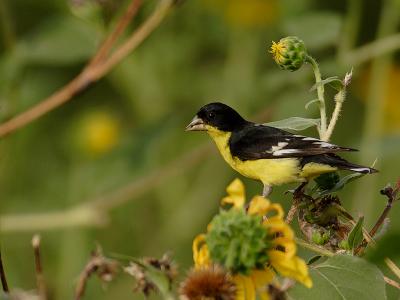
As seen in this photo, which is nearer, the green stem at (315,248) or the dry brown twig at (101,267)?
the dry brown twig at (101,267)

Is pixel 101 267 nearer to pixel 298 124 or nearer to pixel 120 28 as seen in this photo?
pixel 298 124

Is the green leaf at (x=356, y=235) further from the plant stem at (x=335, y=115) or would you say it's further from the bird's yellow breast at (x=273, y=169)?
the bird's yellow breast at (x=273, y=169)

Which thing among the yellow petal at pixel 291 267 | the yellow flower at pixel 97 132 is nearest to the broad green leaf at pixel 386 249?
the yellow petal at pixel 291 267

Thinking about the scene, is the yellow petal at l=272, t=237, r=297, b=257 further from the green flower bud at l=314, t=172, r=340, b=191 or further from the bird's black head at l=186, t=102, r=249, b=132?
the bird's black head at l=186, t=102, r=249, b=132

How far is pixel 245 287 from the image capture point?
1266mm

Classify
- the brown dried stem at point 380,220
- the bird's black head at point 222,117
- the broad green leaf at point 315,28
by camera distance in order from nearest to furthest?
the brown dried stem at point 380,220
the bird's black head at point 222,117
the broad green leaf at point 315,28

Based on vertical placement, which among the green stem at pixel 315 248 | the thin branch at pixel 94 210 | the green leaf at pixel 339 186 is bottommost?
the thin branch at pixel 94 210

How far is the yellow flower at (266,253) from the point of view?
1221mm

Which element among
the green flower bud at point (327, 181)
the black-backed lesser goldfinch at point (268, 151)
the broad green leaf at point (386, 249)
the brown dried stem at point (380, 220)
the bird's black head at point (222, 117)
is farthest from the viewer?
the bird's black head at point (222, 117)

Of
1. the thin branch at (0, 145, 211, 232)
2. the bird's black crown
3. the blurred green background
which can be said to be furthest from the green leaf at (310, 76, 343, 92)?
the thin branch at (0, 145, 211, 232)

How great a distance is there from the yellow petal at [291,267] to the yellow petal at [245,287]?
0.04 m

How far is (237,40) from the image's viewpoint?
11.5 feet

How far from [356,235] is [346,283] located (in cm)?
6

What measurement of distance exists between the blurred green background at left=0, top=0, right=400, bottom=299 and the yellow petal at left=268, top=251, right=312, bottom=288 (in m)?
1.52
